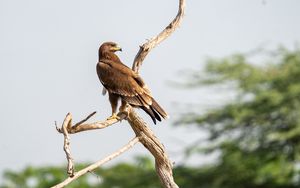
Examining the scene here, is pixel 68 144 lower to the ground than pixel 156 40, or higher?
lower

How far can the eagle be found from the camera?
7730 millimetres

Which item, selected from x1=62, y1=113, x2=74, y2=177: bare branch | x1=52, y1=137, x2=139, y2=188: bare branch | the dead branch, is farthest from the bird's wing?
x1=62, y1=113, x2=74, y2=177: bare branch

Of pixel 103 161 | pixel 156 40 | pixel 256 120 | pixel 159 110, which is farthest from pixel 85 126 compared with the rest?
pixel 256 120

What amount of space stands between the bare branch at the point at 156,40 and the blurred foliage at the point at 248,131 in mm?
22362

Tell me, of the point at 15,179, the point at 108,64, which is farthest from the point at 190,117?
the point at 108,64

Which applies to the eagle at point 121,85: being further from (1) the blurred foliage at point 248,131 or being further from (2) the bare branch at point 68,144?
(1) the blurred foliage at point 248,131

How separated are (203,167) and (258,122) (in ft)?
9.18

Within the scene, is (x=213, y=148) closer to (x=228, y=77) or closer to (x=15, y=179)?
(x=228, y=77)

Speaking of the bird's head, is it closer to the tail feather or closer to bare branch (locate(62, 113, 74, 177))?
the tail feather

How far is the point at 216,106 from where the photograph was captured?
1275 inches

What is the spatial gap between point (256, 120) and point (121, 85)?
2385 cm

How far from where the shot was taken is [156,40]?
7.76 metres

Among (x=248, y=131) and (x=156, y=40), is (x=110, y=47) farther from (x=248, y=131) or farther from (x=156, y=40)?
(x=248, y=131)

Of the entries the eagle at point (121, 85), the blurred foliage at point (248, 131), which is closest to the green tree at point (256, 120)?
the blurred foliage at point (248, 131)
